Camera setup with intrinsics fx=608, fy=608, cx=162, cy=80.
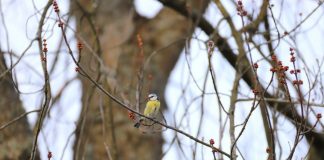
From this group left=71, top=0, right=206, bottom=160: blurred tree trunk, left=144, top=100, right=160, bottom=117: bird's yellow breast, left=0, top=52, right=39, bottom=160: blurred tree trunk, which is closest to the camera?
left=144, top=100, right=160, bottom=117: bird's yellow breast

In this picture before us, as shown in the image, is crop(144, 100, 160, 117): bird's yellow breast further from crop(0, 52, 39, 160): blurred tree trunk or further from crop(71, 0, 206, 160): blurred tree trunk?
crop(71, 0, 206, 160): blurred tree trunk

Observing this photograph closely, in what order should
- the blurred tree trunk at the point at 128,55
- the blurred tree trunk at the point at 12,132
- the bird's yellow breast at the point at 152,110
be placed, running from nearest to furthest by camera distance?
1. the bird's yellow breast at the point at 152,110
2. the blurred tree trunk at the point at 12,132
3. the blurred tree trunk at the point at 128,55

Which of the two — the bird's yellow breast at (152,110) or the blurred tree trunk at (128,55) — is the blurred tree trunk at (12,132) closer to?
the bird's yellow breast at (152,110)

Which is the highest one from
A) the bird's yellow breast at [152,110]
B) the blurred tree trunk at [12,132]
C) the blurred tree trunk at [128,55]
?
the blurred tree trunk at [128,55]

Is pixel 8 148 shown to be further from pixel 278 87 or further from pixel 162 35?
pixel 162 35

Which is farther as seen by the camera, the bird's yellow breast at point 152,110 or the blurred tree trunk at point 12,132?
the blurred tree trunk at point 12,132

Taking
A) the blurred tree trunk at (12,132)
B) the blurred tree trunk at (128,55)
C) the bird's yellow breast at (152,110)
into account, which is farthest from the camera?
the blurred tree trunk at (128,55)

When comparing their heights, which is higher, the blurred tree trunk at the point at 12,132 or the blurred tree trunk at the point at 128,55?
the blurred tree trunk at the point at 128,55

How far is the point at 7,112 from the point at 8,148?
0.84 feet

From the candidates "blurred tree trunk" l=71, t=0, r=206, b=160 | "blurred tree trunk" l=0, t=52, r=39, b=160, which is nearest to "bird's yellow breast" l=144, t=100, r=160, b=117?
"blurred tree trunk" l=0, t=52, r=39, b=160

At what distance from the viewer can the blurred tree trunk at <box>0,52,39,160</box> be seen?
421 cm

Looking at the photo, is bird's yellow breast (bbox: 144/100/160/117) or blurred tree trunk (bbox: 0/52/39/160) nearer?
bird's yellow breast (bbox: 144/100/160/117)

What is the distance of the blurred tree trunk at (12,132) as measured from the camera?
13.8ft

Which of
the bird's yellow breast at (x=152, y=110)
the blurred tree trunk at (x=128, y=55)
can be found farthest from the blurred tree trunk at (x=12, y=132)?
the blurred tree trunk at (x=128, y=55)
